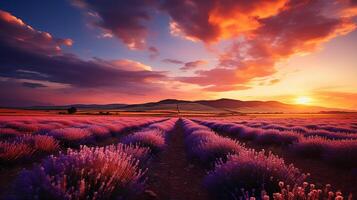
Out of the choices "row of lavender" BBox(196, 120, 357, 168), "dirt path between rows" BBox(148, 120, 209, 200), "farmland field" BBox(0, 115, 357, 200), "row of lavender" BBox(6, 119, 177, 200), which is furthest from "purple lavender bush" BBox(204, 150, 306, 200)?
"row of lavender" BBox(196, 120, 357, 168)

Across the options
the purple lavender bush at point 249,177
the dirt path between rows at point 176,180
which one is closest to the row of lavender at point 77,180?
the purple lavender bush at point 249,177

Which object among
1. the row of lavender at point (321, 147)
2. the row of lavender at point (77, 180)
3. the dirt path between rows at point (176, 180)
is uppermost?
the row of lavender at point (77, 180)

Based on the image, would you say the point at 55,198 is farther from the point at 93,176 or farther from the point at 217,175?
the point at 217,175

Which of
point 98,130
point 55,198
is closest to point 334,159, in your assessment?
point 55,198

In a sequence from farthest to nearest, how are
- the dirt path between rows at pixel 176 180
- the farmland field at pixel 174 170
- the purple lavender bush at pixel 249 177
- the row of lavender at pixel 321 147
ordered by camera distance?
the row of lavender at pixel 321 147, the dirt path between rows at pixel 176 180, the purple lavender bush at pixel 249 177, the farmland field at pixel 174 170

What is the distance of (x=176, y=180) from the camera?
5641 millimetres

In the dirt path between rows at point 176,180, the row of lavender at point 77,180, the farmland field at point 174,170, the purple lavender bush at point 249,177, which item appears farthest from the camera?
the dirt path between rows at point 176,180

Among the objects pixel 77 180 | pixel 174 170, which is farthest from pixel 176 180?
pixel 77 180

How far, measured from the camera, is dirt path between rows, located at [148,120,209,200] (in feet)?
15.3

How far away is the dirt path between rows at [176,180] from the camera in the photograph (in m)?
4.65

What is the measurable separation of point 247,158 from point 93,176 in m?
2.04

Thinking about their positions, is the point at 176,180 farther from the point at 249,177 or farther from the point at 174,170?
the point at 249,177

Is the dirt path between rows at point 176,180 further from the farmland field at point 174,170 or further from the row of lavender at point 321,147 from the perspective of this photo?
the row of lavender at point 321,147

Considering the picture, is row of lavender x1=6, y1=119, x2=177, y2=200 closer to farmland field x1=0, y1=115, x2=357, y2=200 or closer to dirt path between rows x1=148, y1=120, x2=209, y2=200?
farmland field x1=0, y1=115, x2=357, y2=200
